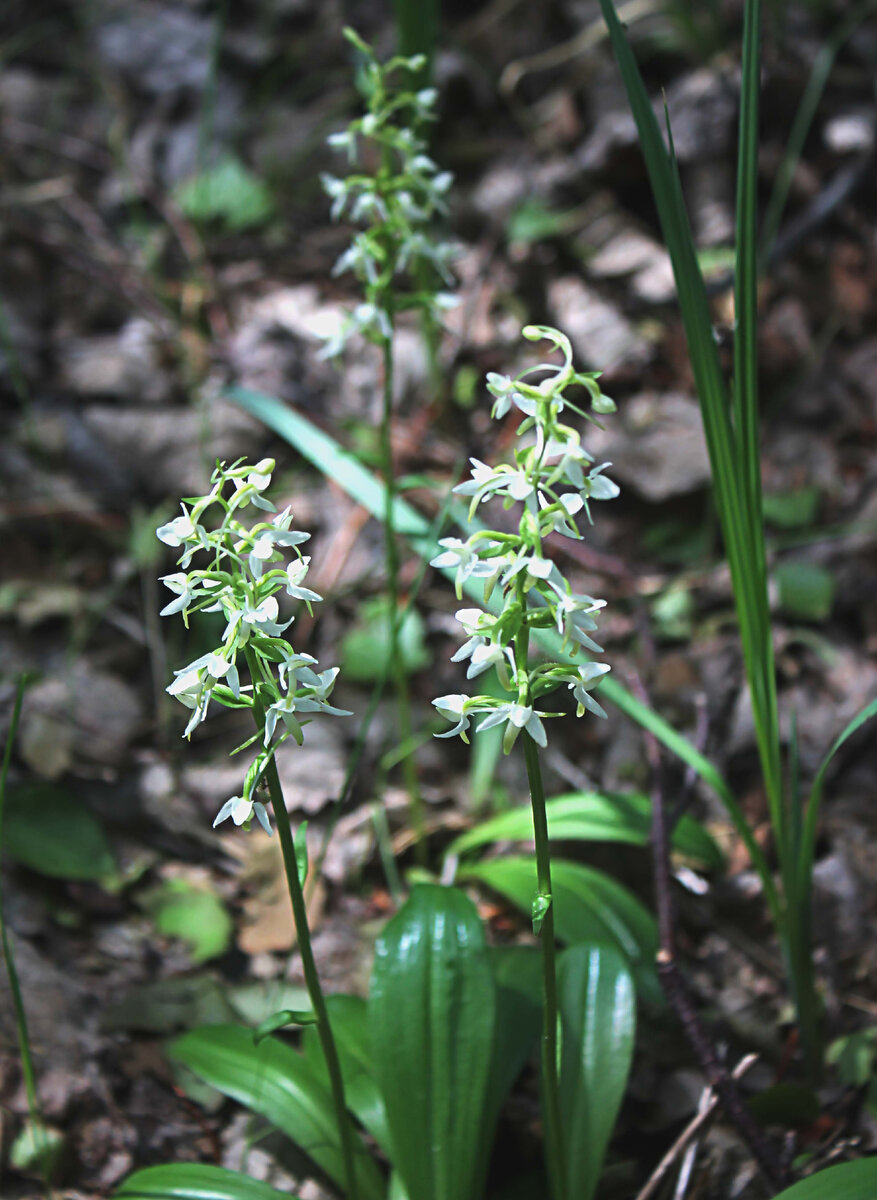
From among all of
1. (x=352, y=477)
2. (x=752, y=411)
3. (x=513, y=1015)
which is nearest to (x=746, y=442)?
(x=752, y=411)

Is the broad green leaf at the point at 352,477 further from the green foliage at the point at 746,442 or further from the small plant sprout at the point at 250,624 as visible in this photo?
the small plant sprout at the point at 250,624

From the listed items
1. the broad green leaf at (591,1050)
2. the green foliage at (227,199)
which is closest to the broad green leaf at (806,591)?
the broad green leaf at (591,1050)

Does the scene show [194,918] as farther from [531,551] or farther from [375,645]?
[531,551]

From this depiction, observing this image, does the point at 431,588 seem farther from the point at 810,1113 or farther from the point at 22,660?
the point at 810,1113

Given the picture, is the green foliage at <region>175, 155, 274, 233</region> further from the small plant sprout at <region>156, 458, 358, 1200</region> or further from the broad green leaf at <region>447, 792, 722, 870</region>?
the small plant sprout at <region>156, 458, 358, 1200</region>

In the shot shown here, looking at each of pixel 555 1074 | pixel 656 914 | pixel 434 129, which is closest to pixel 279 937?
pixel 656 914

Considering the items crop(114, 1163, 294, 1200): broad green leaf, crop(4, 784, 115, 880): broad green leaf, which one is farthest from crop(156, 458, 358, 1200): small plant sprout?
crop(4, 784, 115, 880): broad green leaf

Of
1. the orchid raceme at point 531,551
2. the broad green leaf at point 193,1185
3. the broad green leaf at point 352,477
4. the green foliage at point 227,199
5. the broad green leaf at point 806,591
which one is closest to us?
the orchid raceme at point 531,551
